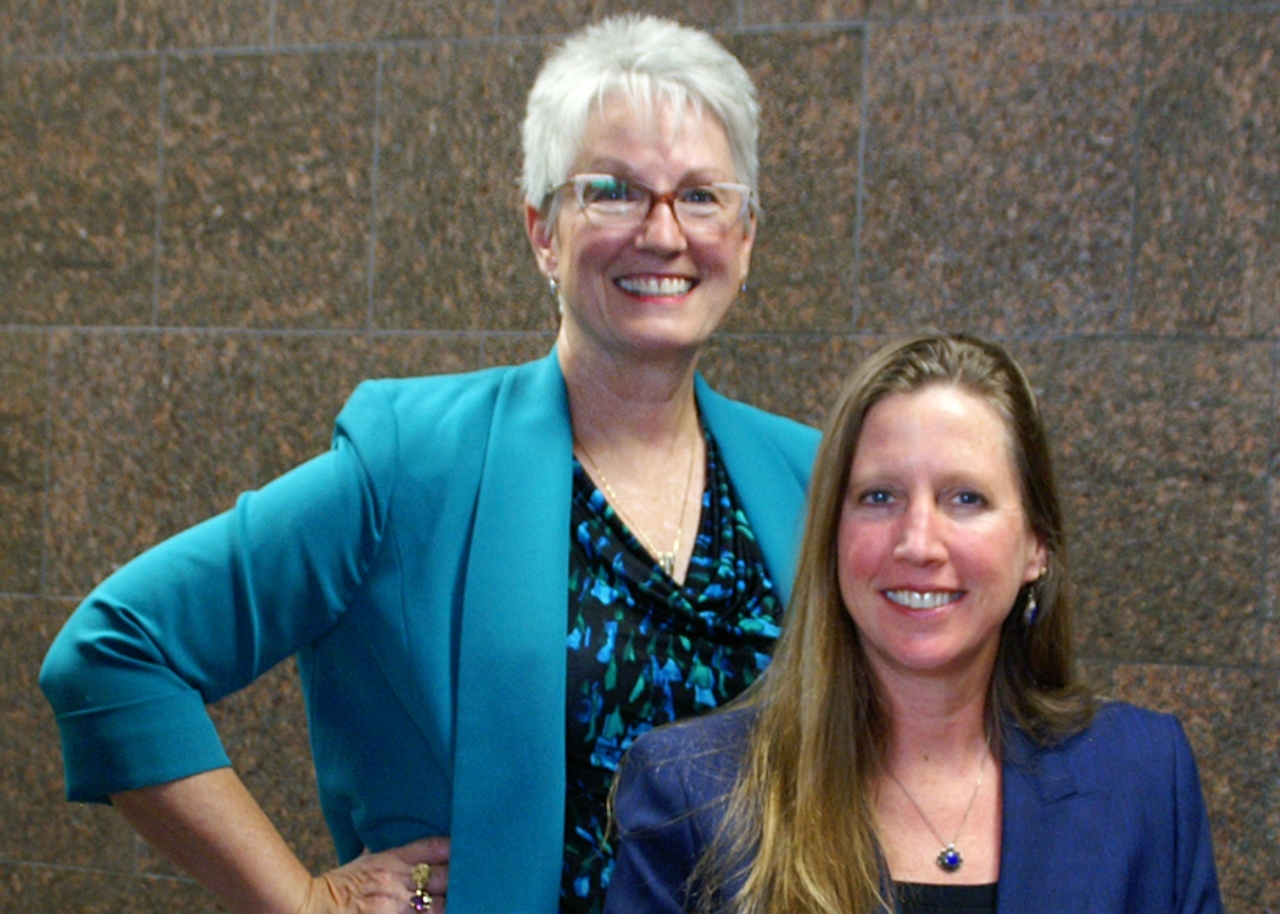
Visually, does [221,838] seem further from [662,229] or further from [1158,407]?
[1158,407]

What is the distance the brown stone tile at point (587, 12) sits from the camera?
357cm

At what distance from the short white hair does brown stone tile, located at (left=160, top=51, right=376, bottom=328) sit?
148 cm

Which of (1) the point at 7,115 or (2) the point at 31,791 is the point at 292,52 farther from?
(2) the point at 31,791

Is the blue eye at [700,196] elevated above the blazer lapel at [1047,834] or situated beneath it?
elevated above

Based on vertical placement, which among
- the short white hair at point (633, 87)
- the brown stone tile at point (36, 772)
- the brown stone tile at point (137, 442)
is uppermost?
the short white hair at point (633, 87)

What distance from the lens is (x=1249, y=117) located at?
3.26 m

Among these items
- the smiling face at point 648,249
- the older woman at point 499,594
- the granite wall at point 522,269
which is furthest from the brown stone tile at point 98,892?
the smiling face at point 648,249

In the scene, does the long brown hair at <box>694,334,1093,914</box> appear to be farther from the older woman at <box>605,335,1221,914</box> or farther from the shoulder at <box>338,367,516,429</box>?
the shoulder at <box>338,367,516,429</box>

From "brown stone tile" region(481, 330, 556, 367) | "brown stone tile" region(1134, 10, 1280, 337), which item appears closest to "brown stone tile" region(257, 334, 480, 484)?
"brown stone tile" region(481, 330, 556, 367)

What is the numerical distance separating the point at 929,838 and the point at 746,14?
2.19m

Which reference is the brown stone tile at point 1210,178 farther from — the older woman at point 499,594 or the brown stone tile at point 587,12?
the older woman at point 499,594

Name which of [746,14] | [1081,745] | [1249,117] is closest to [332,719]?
[1081,745]

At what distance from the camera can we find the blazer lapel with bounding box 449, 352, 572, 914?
7.15 feet

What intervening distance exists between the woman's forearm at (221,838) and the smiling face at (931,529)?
3.21 ft
